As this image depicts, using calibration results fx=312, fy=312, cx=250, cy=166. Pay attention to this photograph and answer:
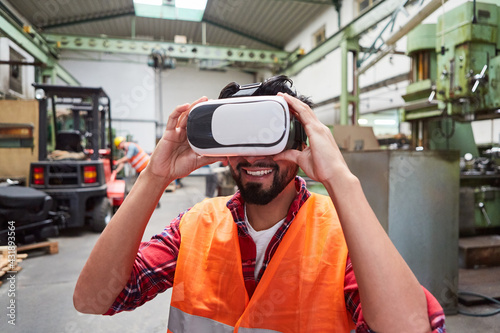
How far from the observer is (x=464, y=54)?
270 cm

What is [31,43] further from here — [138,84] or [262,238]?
[262,238]

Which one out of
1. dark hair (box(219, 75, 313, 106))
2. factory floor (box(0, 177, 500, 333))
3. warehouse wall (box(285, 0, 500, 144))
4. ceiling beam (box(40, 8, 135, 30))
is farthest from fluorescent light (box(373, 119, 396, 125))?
ceiling beam (box(40, 8, 135, 30))

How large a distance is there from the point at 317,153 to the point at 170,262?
61 centimetres

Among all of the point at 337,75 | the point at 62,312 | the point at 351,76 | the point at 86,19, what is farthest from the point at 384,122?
the point at 86,19

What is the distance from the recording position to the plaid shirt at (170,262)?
910 millimetres

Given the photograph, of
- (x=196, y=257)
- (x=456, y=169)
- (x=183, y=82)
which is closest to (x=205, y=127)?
(x=196, y=257)

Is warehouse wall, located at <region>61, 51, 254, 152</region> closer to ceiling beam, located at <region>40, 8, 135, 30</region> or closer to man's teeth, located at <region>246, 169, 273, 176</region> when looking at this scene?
ceiling beam, located at <region>40, 8, 135, 30</region>

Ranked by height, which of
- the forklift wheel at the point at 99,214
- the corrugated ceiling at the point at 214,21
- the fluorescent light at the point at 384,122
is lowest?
the forklift wheel at the point at 99,214

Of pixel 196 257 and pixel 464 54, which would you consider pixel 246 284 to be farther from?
pixel 464 54

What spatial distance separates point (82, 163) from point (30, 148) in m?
1.62

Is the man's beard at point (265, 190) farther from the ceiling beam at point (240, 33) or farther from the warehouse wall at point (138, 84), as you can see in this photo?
the warehouse wall at point (138, 84)

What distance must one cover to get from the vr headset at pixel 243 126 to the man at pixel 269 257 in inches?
2.3

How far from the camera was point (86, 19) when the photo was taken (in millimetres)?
9797

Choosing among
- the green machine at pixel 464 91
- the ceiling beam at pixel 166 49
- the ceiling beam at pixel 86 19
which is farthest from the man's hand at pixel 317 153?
the ceiling beam at pixel 86 19
